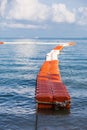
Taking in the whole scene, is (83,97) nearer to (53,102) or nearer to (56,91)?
(56,91)

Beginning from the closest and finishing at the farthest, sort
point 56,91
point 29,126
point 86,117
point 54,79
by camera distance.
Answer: point 29,126, point 86,117, point 56,91, point 54,79

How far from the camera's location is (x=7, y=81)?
69.9 metres

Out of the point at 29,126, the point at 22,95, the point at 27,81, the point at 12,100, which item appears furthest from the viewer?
the point at 27,81

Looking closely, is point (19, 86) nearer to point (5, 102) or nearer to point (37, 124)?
point (5, 102)

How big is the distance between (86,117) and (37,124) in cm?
709

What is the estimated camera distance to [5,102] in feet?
166

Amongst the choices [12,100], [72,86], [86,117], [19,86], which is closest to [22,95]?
[12,100]

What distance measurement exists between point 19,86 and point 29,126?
2557cm

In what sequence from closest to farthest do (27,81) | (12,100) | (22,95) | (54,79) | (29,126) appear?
1. (29,126)
2. (12,100)
3. (22,95)
4. (54,79)
5. (27,81)

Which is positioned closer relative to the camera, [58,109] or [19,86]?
[58,109]

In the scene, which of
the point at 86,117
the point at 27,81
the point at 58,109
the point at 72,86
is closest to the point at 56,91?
the point at 58,109

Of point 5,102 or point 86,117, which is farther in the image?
point 5,102

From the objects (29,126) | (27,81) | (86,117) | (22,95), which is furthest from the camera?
(27,81)

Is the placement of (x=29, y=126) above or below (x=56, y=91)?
below
